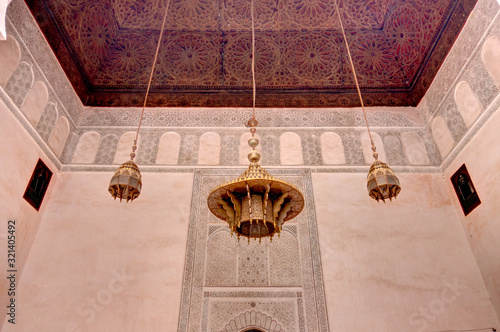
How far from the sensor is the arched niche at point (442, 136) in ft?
14.5

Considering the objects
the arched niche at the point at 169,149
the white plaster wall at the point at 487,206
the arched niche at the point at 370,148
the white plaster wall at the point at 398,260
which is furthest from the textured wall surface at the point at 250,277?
the white plaster wall at the point at 487,206

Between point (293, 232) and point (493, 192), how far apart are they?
199cm

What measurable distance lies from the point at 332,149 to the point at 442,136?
132 cm

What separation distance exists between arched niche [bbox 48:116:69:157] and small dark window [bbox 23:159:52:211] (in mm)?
294

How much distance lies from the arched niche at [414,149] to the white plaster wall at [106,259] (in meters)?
2.73

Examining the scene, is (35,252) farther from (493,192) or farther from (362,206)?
(493,192)

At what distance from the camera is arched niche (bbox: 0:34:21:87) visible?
349 cm

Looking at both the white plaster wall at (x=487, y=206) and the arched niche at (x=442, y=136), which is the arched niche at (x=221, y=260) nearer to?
the white plaster wall at (x=487, y=206)

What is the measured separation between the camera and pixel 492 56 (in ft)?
12.0

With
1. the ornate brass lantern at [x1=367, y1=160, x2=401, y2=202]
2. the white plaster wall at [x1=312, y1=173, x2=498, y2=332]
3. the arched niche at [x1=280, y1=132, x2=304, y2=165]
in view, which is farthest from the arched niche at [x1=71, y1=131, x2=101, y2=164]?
the ornate brass lantern at [x1=367, y1=160, x2=401, y2=202]

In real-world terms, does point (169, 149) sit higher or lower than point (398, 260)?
higher

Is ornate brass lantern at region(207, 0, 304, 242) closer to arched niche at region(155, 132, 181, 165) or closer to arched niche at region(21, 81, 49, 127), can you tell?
arched niche at region(155, 132, 181, 165)

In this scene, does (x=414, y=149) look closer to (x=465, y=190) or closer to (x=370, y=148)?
(x=370, y=148)

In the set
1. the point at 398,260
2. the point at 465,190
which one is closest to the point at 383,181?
the point at 398,260
